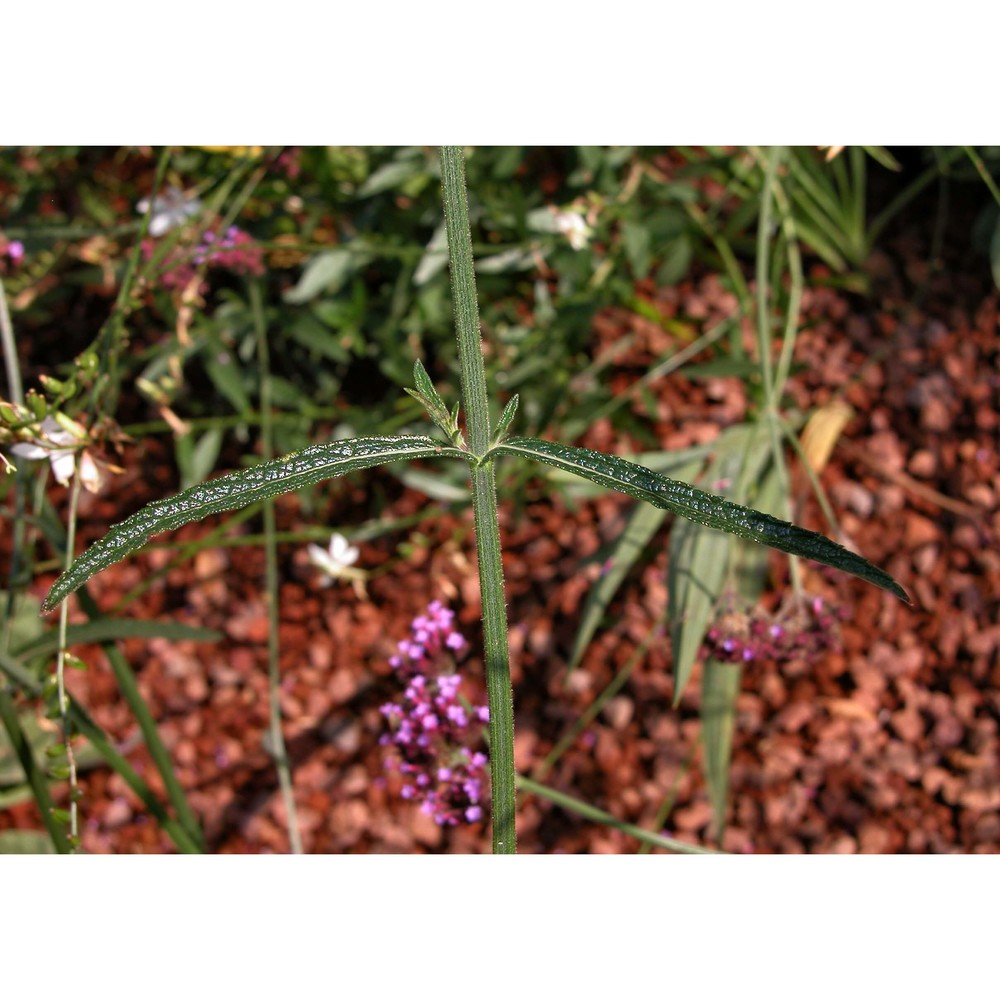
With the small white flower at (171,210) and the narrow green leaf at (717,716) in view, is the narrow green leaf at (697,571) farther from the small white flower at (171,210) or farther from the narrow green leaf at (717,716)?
the small white flower at (171,210)

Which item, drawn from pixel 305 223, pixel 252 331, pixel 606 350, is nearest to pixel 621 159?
pixel 606 350

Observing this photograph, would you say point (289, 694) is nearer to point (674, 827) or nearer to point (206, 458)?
point (206, 458)

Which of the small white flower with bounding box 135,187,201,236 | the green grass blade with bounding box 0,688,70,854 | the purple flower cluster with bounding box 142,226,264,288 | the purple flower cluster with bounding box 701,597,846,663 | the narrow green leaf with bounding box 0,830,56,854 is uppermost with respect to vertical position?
the small white flower with bounding box 135,187,201,236

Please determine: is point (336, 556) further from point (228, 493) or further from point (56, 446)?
point (228, 493)

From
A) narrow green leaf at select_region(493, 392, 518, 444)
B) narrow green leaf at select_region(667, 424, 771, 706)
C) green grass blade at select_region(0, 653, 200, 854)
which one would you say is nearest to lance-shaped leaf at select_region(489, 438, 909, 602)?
narrow green leaf at select_region(493, 392, 518, 444)

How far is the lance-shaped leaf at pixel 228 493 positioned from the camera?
648 mm

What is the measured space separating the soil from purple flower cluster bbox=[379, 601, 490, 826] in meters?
0.46

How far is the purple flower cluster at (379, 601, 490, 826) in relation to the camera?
98 centimetres

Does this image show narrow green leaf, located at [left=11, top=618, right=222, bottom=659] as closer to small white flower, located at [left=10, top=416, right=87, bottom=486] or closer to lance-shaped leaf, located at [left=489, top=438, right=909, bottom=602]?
small white flower, located at [left=10, top=416, right=87, bottom=486]

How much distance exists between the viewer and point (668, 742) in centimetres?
149

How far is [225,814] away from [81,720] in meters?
0.48

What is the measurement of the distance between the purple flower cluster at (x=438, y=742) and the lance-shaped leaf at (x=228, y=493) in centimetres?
34

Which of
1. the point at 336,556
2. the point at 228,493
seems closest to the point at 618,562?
the point at 336,556

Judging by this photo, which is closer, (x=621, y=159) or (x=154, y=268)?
(x=154, y=268)
